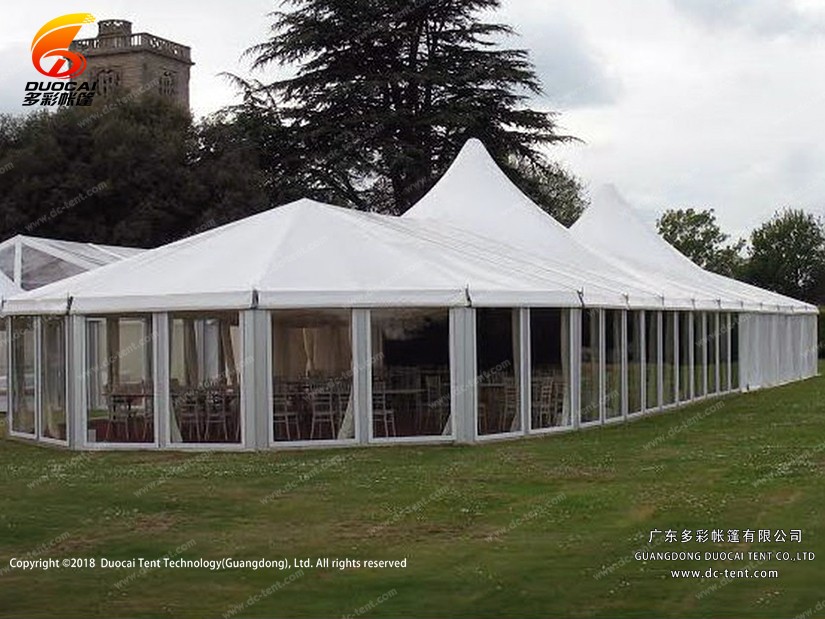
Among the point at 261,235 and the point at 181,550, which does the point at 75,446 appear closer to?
the point at 261,235

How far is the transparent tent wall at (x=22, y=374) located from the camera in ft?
58.7

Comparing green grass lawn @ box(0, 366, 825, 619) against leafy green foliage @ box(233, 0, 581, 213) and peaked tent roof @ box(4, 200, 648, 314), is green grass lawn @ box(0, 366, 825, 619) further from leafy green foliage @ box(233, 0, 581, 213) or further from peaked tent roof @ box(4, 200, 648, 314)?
leafy green foliage @ box(233, 0, 581, 213)

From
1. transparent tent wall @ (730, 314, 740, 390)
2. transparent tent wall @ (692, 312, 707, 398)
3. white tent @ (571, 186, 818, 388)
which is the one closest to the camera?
transparent tent wall @ (692, 312, 707, 398)

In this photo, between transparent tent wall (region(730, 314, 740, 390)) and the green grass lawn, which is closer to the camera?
the green grass lawn

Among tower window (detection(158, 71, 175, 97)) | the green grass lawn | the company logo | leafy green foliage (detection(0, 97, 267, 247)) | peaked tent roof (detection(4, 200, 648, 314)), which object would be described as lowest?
the green grass lawn

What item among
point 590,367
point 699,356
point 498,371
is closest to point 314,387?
point 498,371

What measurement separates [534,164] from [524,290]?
18313mm

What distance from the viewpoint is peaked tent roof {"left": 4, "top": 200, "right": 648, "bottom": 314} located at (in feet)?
51.3

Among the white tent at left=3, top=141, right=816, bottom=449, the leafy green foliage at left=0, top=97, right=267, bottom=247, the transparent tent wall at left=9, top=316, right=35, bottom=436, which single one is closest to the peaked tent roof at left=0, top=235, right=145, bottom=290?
the transparent tent wall at left=9, top=316, right=35, bottom=436

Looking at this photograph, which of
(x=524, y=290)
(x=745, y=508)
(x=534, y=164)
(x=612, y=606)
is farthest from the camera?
(x=534, y=164)

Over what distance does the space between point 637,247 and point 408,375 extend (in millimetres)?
14557

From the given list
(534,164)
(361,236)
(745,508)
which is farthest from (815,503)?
(534,164)

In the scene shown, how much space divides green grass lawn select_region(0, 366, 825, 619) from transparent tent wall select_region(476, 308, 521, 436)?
0.56 meters

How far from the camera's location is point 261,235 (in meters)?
17.4
